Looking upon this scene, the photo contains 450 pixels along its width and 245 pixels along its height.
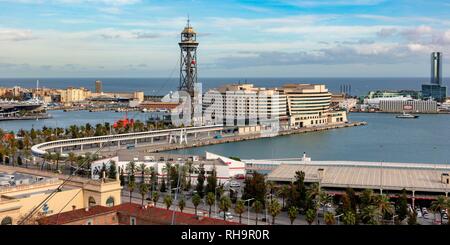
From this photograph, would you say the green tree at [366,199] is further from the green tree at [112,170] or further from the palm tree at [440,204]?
the green tree at [112,170]

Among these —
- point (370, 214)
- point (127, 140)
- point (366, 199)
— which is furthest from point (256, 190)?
point (127, 140)

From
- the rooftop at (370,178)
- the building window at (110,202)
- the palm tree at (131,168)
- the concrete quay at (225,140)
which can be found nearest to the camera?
the building window at (110,202)

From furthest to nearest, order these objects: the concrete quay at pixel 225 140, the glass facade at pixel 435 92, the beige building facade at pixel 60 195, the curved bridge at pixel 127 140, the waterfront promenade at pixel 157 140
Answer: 1. the glass facade at pixel 435 92
2. the concrete quay at pixel 225 140
3. the waterfront promenade at pixel 157 140
4. the curved bridge at pixel 127 140
5. the beige building facade at pixel 60 195

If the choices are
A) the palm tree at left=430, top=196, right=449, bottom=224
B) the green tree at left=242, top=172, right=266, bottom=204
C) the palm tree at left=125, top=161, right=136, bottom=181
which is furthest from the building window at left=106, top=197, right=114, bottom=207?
the palm tree at left=430, top=196, right=449, bottom=224

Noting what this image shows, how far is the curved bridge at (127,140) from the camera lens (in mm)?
10294

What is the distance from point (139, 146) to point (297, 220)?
7521 mm

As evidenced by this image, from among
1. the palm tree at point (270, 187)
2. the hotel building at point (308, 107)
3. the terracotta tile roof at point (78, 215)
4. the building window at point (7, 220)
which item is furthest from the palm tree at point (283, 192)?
the hotel building at point (308, 107)

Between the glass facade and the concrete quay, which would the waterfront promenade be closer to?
the concrete quay

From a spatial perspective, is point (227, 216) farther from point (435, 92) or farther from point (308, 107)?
point (435, 92)

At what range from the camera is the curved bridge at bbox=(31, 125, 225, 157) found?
33.8 feet

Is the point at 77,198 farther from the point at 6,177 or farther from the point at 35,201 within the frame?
the point at 6,177

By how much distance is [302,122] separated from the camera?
16734 mm

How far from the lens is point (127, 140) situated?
492 inches
